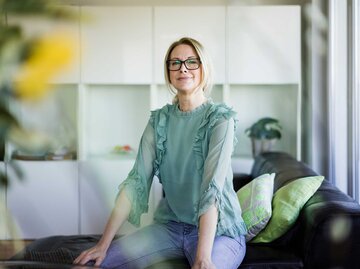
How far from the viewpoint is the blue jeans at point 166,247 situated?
104 centimetres

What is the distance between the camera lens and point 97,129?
3.00m

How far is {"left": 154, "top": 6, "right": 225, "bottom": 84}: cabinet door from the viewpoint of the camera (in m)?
2.87

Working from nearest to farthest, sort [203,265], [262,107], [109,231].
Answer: [203,265], [109,231], [262,107]

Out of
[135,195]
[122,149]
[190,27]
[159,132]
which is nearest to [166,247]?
[135,195]

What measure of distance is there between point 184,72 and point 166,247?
0.34 m

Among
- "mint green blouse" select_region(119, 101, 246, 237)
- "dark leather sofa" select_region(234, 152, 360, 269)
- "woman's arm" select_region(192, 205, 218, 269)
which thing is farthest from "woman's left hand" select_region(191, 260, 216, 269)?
"dark leather sofa" select_region(234, 152, 360, 269)

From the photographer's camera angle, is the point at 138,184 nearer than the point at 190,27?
Yes

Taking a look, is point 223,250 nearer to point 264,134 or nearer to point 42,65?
point 42,65

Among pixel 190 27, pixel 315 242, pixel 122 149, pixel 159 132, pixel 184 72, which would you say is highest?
pixel 190 27

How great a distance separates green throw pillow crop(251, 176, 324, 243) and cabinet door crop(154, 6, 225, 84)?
1434mm

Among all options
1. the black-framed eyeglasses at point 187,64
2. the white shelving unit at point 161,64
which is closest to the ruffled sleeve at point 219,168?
the black-framed eyeglasses at point 187,64

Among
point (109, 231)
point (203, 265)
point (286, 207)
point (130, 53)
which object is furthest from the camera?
point (130, 53)

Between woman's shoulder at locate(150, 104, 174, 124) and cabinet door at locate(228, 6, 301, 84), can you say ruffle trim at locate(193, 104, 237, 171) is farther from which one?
cabinet door at locate(228, 6, 301, 84)

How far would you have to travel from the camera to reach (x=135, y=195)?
3.77 feet
